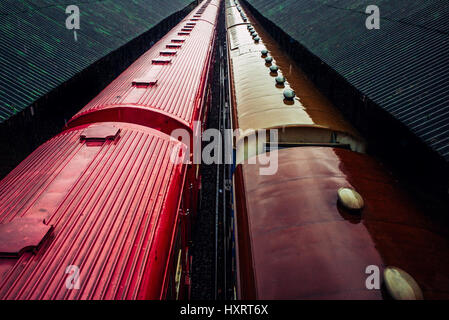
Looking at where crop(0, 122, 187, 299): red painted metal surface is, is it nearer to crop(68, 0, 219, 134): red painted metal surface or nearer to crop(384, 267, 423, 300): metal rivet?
crop(68, 0, 219, 134): red painted metal surface

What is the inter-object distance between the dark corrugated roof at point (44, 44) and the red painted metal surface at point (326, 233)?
5221 mm

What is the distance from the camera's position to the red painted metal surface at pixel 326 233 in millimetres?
2848

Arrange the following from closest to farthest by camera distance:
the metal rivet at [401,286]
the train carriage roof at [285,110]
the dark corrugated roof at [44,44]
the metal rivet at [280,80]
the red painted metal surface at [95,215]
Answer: the metal rivet at [401,286] < the red painted metal surface at [95,215] < the train carriage roof at [285,110] < the dark corrugated roof at [44,44] < the metal rivet at [280,80]

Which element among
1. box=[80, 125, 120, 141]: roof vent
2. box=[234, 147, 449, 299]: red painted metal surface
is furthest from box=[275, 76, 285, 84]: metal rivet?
box=[80, 125, 120, 141]: roof vent

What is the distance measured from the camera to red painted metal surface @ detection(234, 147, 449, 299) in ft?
9.34

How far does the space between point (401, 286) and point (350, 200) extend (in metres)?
1.20

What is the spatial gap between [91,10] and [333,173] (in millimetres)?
14914

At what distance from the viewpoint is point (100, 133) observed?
5.07 m

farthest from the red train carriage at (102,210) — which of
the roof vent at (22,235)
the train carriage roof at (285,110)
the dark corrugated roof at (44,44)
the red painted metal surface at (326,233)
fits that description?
the train carriage roof at (285,110)

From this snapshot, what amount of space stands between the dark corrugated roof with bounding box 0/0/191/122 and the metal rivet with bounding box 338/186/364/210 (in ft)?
20.2

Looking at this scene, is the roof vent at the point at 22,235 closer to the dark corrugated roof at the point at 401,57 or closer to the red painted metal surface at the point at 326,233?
the red painted metal surface at the point at 326,233

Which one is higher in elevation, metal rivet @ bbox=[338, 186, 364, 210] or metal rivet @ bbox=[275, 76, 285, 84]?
metal rivet @ bbox=[275, 76, 285, 84]

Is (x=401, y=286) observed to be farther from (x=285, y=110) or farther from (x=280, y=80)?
(x=280, y=80)

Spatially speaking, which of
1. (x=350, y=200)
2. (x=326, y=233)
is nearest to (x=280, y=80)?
(x=350, y=200)
